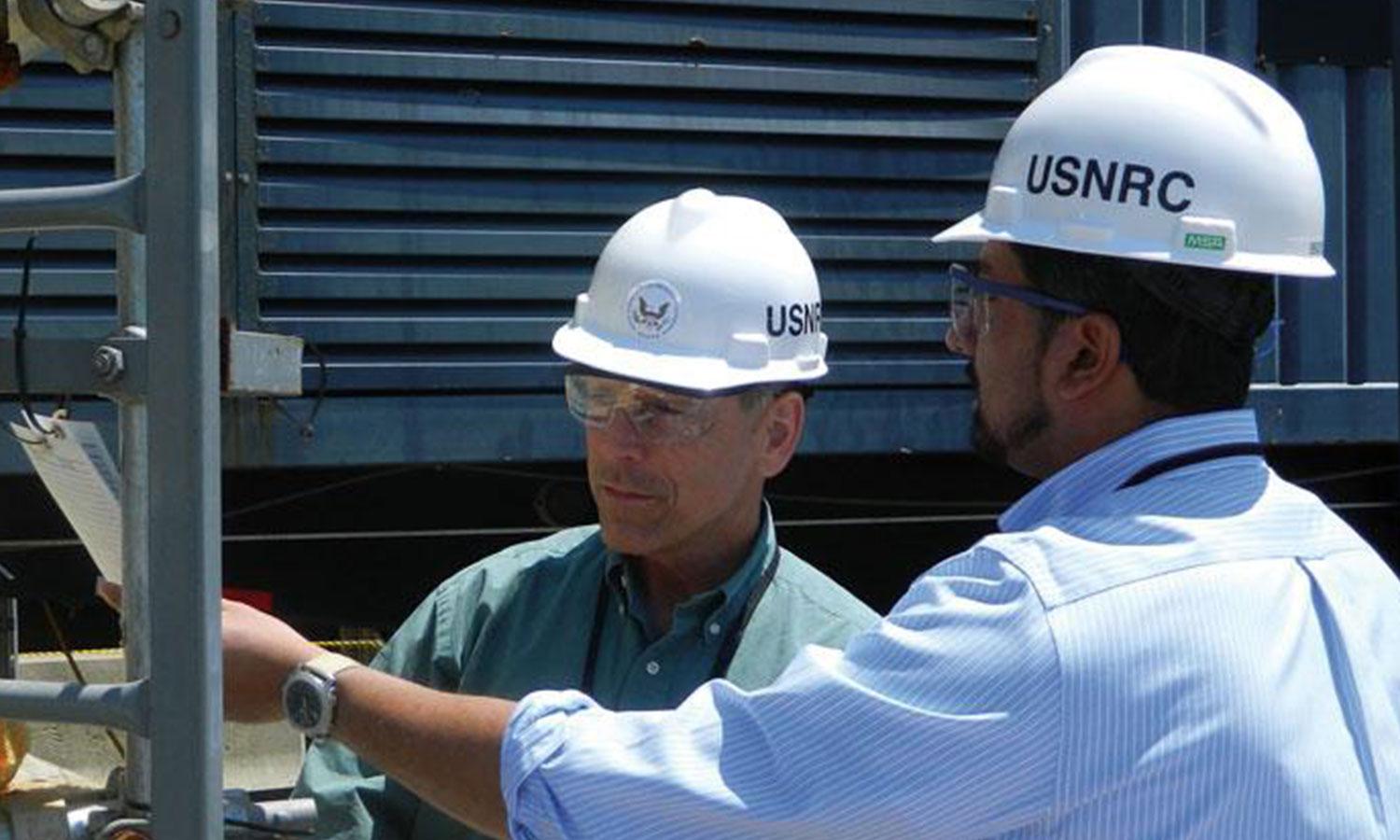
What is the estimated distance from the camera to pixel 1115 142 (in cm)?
178

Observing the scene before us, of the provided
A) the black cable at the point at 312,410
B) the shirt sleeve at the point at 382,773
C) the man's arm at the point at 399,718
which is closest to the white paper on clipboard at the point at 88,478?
the man's arm at the point at 399,718

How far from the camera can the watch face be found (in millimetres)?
1850

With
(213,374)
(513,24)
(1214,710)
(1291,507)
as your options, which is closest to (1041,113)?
(1291,507)

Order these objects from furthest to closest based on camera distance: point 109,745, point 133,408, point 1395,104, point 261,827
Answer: point 1395,104 → point 109,745 → point 261,827 → point 133,408

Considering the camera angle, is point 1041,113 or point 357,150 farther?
point 357,150

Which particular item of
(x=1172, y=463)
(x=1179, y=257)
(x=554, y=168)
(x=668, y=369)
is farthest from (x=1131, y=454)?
(x=554, y=168)

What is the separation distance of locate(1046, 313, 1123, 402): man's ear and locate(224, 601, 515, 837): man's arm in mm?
550

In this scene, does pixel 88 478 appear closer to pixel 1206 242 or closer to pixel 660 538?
pixel 660 538

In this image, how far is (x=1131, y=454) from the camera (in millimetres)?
1708

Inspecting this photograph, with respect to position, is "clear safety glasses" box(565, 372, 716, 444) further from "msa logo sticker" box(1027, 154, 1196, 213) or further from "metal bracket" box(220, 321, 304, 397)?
"msa logo sticker" box(1027, 154, 1196, 213)

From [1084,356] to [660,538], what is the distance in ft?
2.51

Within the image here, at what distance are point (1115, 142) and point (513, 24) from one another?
2331 mm

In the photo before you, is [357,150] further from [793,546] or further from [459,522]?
[793,546]

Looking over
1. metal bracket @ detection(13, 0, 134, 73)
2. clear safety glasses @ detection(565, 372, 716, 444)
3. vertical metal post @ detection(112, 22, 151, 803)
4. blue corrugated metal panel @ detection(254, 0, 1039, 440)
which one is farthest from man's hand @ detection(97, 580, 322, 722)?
blue corrugated metal panel @ detection(254, 0, 1039, 440)
